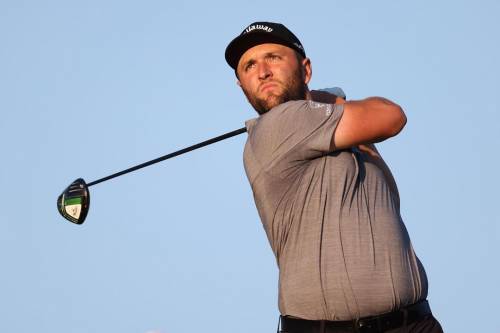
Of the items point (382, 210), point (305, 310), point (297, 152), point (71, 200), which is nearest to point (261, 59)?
point (297, 152)

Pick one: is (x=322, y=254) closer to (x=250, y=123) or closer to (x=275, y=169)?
(x=275, y=169)

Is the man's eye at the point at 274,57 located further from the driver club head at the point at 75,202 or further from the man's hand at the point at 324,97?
the driver club head at the point at 75,202

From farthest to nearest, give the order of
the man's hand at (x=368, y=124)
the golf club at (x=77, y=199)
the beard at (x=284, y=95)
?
the golf club at (x=77, y=199), the beard at (x=284, y=95), the man's hand at (x=368, y=124)

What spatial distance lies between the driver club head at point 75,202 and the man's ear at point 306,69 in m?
2.20

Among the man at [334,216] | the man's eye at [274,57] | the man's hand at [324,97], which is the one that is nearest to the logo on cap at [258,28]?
the man's eye at [274,57]

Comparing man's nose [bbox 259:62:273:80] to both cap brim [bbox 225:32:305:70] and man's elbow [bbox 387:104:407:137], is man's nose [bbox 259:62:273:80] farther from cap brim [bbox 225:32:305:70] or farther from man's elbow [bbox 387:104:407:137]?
man's elbow [bbox 387:104:407:137]

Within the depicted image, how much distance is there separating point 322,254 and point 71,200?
3.03m

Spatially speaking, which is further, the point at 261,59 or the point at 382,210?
the point at 261,59

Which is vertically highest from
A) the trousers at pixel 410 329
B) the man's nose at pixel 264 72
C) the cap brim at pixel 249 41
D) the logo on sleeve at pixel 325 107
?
the cap brim at pixel 249 41

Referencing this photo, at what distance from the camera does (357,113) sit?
175 inches

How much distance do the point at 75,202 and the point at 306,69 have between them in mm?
2316

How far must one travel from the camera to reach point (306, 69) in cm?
529

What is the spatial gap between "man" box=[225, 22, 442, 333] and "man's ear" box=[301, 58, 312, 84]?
1.07ft

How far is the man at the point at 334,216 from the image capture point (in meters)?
4.13
